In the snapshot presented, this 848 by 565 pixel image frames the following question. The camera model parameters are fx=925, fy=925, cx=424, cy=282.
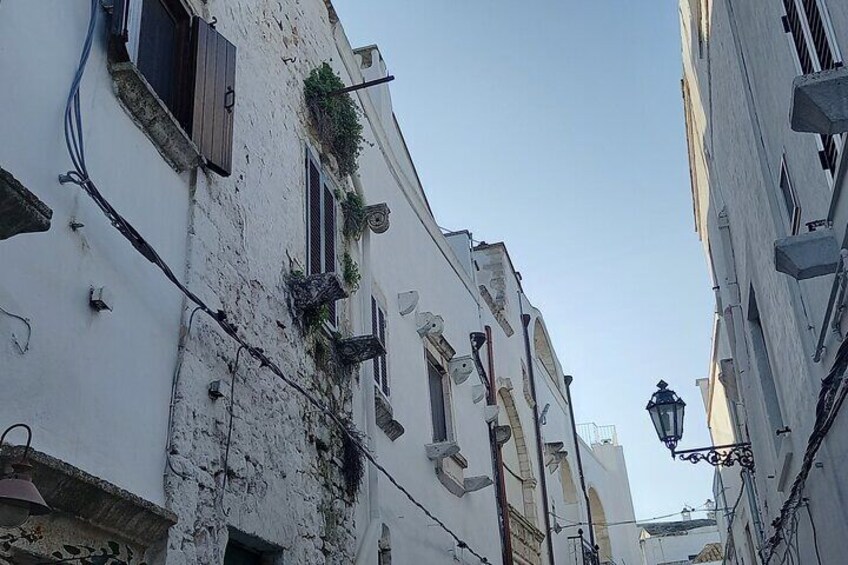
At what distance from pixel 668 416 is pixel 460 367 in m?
3.83

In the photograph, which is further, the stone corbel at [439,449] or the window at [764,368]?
the stone corbel at [439,449]

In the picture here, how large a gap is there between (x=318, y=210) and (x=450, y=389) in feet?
17.3

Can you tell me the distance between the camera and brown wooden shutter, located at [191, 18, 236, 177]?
6195 millimetres

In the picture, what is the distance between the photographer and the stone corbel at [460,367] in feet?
44.3

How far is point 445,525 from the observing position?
37.6 feet

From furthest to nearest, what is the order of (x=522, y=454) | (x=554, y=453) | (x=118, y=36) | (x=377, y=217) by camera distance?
(x=554, y=453) → (x=522, y=454) → (x=377, y=217) → (x=118, y=36)

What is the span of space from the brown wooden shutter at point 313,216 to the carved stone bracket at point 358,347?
2.30 feet

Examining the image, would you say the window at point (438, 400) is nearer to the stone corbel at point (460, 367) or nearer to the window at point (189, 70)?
the stone corbel at point (460, 367)

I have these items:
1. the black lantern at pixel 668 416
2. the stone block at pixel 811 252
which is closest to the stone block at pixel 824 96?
the stone block at pixel 811 252

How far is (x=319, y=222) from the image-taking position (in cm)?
859

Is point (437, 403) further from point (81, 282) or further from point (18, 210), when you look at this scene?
point (18, 210)

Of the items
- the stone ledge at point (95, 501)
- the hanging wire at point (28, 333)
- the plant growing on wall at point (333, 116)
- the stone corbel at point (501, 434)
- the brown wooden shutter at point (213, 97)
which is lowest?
the stone ledge at point (95, 501)

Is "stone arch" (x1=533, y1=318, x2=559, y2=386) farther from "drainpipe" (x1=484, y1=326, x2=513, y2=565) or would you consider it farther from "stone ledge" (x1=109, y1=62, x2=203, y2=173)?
"stone ledge" (x1=109, y1=62, x2=203, y2=173)

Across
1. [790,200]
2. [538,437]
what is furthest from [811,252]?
[538,437]
